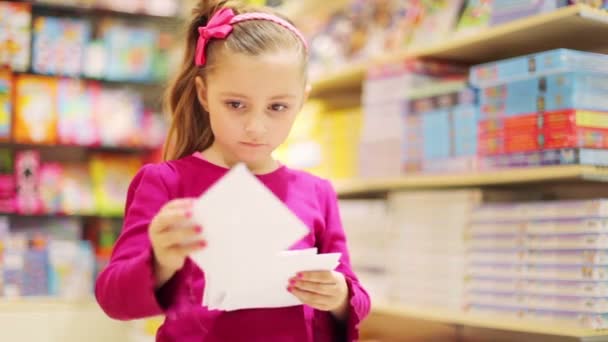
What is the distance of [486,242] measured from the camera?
2.29 m

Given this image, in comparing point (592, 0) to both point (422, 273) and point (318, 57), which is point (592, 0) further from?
point (318, 57)

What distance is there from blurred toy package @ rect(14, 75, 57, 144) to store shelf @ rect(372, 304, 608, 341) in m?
1.74

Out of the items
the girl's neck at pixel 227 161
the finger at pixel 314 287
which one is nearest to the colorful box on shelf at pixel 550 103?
the girl's neck at pixel 227 161

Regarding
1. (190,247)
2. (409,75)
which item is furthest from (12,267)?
(190,247)

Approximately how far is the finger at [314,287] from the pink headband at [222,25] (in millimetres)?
407

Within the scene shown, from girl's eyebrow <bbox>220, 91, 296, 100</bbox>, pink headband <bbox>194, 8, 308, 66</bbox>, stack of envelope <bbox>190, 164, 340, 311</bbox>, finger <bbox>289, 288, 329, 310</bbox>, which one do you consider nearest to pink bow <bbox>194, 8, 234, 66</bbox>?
pink headband <bbox>194, 8, 308, 66</bbox>

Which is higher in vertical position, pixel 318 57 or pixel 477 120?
pixel 318 57

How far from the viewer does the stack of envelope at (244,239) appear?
37.7 inches

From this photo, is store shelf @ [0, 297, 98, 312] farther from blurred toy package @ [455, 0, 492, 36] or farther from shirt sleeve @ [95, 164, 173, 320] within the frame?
shirt sleeve @ [95, 164, 173, 320]

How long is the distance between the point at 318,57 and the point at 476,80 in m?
1.16

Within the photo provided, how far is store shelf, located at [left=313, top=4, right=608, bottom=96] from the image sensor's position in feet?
6.68

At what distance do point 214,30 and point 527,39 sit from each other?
1.39 meters

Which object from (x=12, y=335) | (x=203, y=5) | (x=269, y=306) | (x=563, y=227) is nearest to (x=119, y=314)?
(x=269, y=306)

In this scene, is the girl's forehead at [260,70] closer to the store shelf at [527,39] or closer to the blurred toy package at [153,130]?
the store shelf at [527,39]
